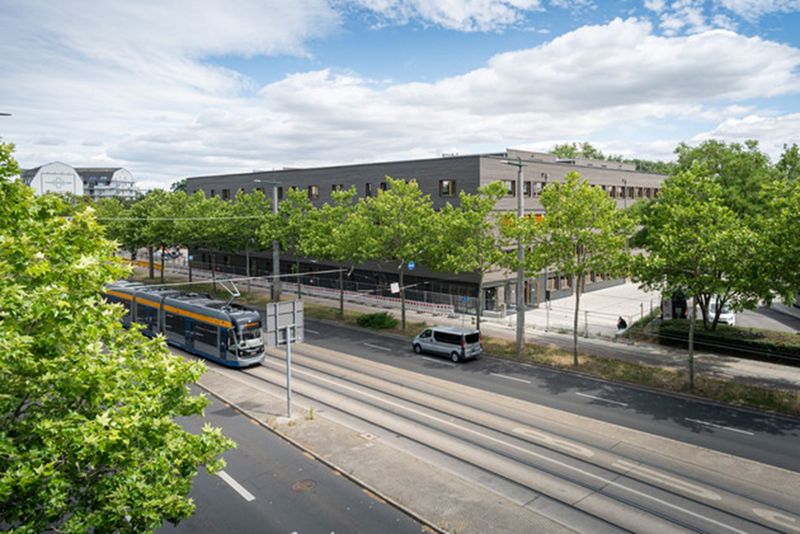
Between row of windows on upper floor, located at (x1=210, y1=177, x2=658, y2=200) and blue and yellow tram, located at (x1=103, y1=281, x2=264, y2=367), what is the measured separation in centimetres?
1630

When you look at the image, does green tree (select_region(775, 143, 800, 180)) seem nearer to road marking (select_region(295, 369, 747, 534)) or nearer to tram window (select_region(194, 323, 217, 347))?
road marking (select_region(295, 369, 747, 534))

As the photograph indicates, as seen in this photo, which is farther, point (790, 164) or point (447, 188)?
point (447, 188)

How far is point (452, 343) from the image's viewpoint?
102ft

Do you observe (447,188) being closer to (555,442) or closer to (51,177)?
(555,442)

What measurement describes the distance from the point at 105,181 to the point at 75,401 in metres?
198

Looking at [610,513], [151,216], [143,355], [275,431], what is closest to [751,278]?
[610,513]

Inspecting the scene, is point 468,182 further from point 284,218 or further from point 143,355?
point 143,355

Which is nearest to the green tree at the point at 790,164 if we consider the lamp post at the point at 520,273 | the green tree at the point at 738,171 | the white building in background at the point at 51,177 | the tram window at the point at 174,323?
the green tree at the point at 738,171

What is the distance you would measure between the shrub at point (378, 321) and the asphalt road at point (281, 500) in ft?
70.6

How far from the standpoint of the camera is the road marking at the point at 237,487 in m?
15.0

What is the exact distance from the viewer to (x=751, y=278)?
2317 centimetres

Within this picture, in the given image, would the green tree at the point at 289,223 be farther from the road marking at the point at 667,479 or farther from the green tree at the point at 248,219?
the road marking at the point at 667,479

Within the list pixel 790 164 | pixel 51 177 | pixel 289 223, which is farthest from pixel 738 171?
pixel 51 177

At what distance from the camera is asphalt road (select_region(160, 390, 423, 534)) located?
13430mm
